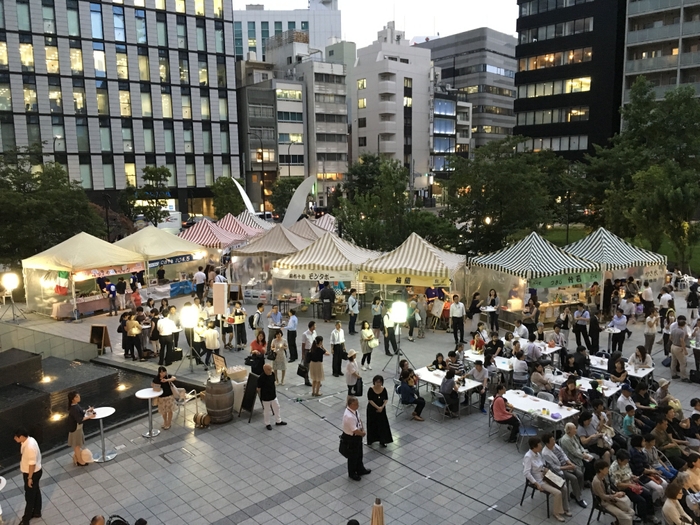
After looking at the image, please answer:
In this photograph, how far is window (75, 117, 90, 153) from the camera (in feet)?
167

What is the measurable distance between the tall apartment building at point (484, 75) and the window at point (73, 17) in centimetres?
5551

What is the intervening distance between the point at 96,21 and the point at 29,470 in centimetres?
5325

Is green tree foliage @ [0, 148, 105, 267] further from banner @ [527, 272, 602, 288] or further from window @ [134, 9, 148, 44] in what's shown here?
window @ [134, 9, 148, 44]

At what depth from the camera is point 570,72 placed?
50.7 m

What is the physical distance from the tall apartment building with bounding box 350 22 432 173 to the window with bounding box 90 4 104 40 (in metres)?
32.2

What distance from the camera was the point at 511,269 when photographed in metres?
18.0

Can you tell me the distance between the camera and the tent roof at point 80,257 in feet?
66.9

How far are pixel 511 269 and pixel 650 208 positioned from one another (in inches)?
381

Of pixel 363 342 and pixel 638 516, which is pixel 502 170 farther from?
pixel 638 516

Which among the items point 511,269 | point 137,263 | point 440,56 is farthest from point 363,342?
point 440,56

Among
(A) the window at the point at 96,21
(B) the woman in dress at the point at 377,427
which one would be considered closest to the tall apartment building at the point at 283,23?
(A) the window at the point at 96,21

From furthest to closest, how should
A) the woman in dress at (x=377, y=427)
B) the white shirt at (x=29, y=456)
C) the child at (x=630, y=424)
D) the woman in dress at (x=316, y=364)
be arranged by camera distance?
the woman in dress at (x=316, y=364) < the woman in dress at (x=377, y=427) < the child at (x=630, y=424) < the white shirt at (x=29, y=456)

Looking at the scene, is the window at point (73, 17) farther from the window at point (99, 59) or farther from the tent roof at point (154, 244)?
the tent roof at point (154, 244)

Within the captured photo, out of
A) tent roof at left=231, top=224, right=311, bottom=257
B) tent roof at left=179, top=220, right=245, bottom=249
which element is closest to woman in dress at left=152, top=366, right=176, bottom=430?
tent roof at left=231, top=224, right=311, bottom=257
